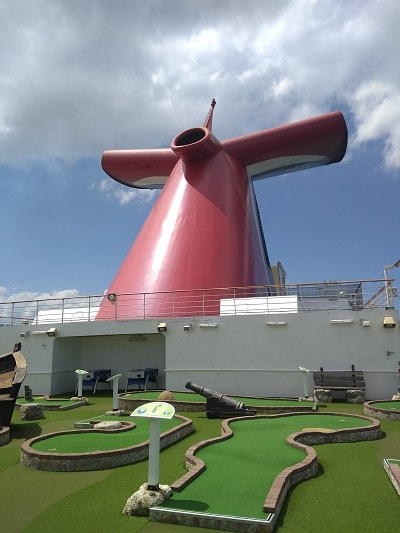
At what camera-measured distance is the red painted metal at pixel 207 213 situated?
12199 mm

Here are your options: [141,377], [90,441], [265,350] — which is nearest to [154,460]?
[90,441]

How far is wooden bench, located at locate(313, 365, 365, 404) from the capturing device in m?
9.78

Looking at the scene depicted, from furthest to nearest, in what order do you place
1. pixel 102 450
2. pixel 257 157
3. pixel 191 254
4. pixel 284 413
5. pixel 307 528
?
pixel 257 157
pixel 191 254
pixel 284 413
pixel 102 450
pixel 307 528

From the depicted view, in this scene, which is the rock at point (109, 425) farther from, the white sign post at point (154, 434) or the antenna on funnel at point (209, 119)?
the antenna on funnel at point (209, 119)

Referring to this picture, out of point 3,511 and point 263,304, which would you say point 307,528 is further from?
point 263,304

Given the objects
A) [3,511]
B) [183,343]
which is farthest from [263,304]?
[3,511]

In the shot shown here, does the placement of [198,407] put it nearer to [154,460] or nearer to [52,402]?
[52,402]

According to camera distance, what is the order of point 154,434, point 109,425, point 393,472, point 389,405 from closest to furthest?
point 154,434, point 393,472, point 109,425, point 389,405

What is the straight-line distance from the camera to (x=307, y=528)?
10.8 feet

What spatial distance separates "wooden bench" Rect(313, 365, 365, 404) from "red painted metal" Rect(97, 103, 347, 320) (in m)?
3.18

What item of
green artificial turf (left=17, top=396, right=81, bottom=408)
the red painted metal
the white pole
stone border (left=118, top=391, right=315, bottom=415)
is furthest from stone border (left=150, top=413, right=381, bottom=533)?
the red painted metal

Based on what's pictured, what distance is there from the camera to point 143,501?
3.52 metres

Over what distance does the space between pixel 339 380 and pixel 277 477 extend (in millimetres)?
6526

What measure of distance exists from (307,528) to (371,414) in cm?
531
